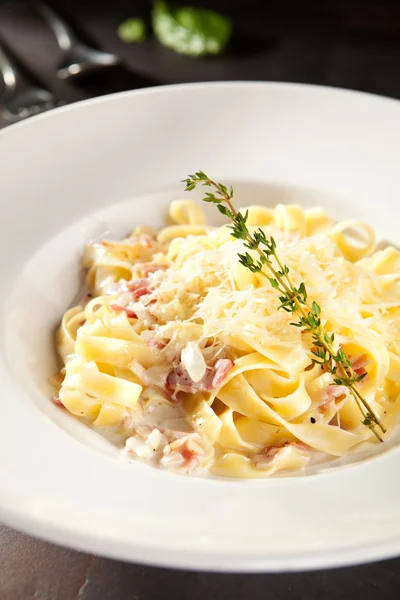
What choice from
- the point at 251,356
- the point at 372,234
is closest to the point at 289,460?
the point at 251,356

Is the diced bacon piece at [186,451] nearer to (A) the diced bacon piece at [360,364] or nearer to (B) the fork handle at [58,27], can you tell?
(A) the diced bacon piece at [360,364]

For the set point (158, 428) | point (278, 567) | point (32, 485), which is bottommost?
point (158, 428)

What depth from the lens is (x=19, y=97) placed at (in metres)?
4.97

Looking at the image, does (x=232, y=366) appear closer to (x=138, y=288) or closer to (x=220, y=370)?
(x=220, y=370)

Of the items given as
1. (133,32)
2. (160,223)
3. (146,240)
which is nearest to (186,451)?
(146,240)

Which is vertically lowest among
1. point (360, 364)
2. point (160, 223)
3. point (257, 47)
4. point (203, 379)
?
point (160, 223)

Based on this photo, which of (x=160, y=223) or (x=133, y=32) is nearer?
(x=160, y=223)

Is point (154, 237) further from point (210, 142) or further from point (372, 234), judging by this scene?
point (372, 234)

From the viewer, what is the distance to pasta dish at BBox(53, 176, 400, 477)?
2.83m

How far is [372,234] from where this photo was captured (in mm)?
3793

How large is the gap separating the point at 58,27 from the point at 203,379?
154 inches

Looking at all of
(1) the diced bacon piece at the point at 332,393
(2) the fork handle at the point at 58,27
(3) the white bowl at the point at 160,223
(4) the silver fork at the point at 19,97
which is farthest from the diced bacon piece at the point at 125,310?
(2) the fork handle at the point at 58,27

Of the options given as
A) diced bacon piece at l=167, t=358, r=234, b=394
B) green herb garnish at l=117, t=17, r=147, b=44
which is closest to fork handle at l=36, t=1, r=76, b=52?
green herb garnish at l=117, t=17, r=147, b=44

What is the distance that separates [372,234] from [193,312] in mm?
1175
